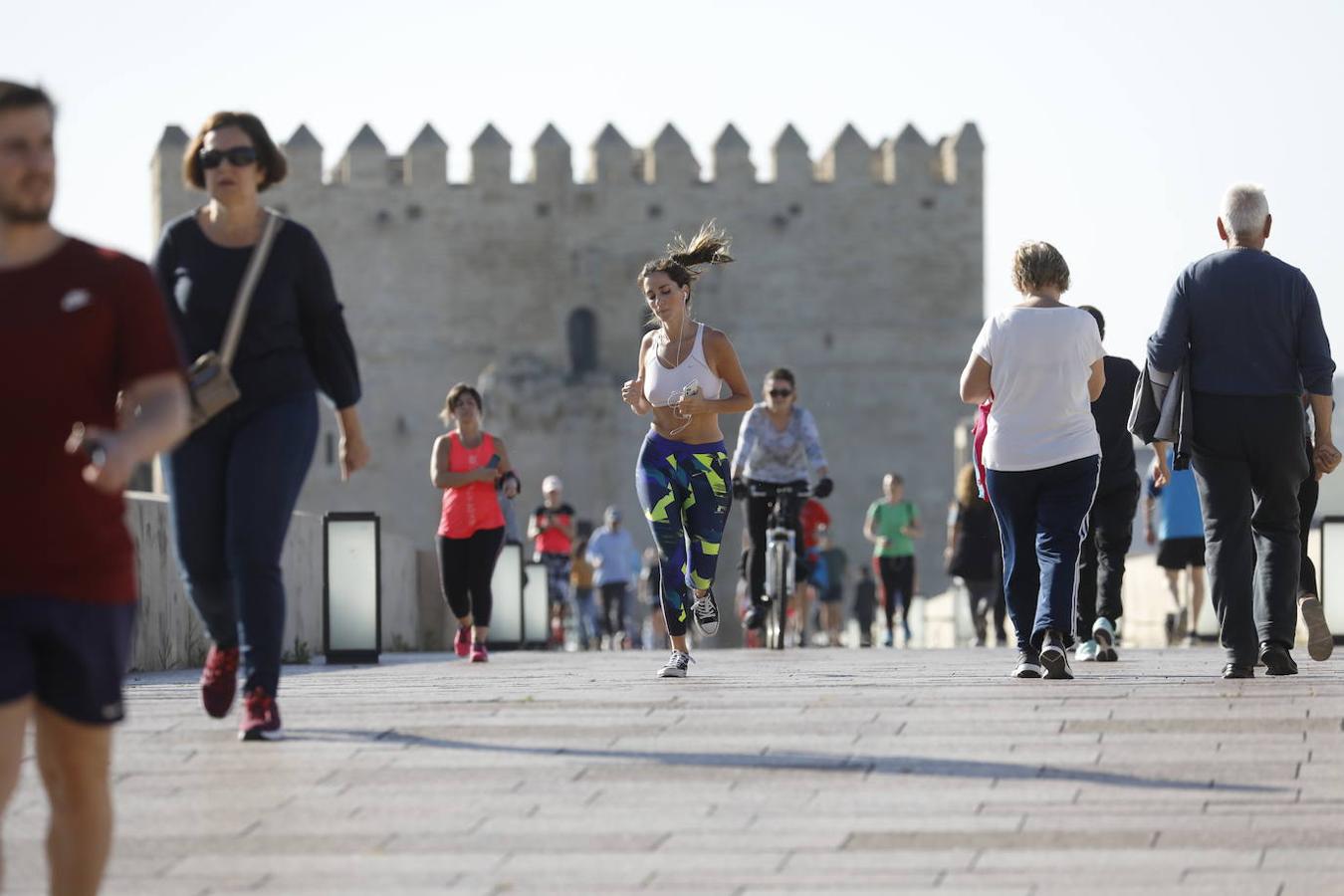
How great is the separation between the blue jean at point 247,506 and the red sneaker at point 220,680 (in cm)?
27

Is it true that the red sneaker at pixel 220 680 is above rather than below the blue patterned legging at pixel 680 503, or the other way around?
below

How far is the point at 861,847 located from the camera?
166 inches

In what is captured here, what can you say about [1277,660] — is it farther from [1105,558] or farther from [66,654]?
[66,654]

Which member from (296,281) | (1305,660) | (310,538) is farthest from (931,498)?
(296,281)

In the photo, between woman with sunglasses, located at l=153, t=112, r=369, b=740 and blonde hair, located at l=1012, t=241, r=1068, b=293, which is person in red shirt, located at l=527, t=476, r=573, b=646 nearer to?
blonde hair, located at l=1012, t=241, r=1068, b=293

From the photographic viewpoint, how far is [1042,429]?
794cm

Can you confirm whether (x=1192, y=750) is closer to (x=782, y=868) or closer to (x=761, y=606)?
(x=782, y=868)

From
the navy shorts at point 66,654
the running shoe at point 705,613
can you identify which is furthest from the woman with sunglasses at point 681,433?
the navy shorts at point 66,654

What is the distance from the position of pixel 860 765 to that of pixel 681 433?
11.4 ft

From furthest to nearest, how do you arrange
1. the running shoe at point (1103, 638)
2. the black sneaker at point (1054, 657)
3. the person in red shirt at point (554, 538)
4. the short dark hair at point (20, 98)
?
the person in red shirt at point (554, 538)
the running shoe at point (1103, 638)
the black sneaker at point (1054, 657)
the short dark hair at point (20, 98)

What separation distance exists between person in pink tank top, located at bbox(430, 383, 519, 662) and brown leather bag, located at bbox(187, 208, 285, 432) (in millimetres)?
5045

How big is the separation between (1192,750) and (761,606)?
6.79 metres

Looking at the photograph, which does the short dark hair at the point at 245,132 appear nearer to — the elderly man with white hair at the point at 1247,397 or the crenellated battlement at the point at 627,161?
the elderly man with white hair at the point at 1247,397

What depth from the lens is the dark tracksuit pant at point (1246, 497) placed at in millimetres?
7914
